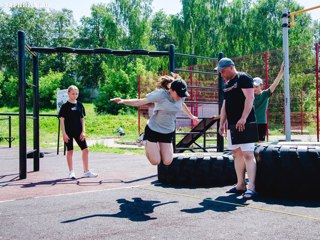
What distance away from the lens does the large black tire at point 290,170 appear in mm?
4348

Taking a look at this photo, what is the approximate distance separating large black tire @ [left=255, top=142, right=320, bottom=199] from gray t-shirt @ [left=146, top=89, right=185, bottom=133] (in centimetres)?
114

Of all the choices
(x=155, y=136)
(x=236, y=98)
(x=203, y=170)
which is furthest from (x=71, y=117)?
(x=236, y=98)

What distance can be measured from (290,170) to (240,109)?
91 centimetres

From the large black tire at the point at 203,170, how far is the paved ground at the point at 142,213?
0.28 m

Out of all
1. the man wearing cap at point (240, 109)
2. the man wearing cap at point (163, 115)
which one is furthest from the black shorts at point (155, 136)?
the man wearing cap at point (240, 109)

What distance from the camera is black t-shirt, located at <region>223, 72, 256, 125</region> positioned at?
4590 mm

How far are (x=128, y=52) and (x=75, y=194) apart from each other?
3.10 metres

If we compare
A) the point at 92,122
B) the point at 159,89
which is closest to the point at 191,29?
the point at 92,122

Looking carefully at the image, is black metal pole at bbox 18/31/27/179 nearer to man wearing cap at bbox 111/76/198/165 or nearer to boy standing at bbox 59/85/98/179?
boy standing at bbox 59/85/98/179

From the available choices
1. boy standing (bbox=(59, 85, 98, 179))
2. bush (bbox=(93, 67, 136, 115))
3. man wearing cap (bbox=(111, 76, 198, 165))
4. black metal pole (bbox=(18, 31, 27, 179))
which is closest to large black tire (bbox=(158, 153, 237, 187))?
man wearing cap (bbox=(111, 76, 198, 165))

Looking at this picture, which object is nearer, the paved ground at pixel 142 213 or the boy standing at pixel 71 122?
the paved ground at pixel 142 213

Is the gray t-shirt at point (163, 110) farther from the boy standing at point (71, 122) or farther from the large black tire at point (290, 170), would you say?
the boy standing at point (71, 122)

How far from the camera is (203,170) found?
5.43m

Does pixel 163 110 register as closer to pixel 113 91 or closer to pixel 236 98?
pixel 236 98
